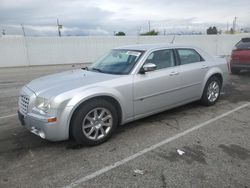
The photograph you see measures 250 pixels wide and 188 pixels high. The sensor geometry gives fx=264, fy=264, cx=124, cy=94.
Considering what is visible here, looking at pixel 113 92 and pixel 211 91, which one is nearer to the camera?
pixel 113 92

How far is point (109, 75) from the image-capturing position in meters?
4.67

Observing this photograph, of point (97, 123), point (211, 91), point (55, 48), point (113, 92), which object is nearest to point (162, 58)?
point (113, 92)

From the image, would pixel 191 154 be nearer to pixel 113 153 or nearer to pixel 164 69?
pixel 113 153

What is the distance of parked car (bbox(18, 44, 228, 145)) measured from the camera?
12.8 feet

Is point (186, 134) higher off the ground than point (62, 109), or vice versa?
point (62, 109)

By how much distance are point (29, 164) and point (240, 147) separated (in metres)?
3.12

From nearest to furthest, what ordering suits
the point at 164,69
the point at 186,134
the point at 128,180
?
the point at 128,180 → the point at 186,134 → the point at 164,69

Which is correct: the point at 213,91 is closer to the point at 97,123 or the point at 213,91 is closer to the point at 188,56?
the point at 188,56

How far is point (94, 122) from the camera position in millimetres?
4207

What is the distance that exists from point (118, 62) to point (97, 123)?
1444mm

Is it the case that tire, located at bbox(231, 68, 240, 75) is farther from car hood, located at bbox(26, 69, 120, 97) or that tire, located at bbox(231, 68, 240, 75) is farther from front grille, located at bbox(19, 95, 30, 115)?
front grille, located at bbox(19, 95, 30, 115)

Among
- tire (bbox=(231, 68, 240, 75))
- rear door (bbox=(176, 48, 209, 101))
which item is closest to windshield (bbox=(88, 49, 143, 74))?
rear door (bbox=(176, 48, 209, 101))

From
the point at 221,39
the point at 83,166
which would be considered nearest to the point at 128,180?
the point at 83,166

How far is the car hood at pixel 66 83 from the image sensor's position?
4.05 meters
